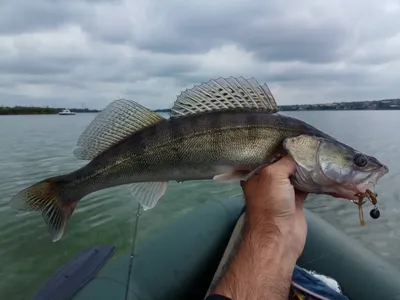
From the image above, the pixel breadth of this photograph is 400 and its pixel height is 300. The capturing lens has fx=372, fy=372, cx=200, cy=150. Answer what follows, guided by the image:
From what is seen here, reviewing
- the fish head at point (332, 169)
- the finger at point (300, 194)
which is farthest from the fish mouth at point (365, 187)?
the finger at point (300, 194)

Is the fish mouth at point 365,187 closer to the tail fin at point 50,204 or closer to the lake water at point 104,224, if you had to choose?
the lake water at point 104,224

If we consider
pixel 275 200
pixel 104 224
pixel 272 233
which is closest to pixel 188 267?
pixel 272 233

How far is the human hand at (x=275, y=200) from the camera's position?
219cm

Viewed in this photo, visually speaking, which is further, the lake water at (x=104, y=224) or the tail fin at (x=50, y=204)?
the lake water at (x=104, y=224)

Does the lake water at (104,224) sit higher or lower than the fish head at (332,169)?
lower

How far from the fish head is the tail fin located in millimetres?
1650

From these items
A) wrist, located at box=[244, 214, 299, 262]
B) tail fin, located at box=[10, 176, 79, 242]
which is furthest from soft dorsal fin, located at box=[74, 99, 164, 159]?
wrist, located at box=[244, 214, 299, 262]

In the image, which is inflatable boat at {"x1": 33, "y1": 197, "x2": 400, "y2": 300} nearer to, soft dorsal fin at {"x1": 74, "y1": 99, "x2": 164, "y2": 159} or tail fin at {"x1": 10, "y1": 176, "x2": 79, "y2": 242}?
tail fin at {"x1": 10, "y1": 176, "x2": 79, "y2": 242}

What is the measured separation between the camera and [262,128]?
2500mm

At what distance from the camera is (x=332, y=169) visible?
239 cm

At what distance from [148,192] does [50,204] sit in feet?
2.32

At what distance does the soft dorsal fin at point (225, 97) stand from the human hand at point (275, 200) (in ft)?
1.66

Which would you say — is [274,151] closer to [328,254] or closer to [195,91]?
[195,91]

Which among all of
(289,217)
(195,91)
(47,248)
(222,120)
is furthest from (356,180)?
(47,248)
